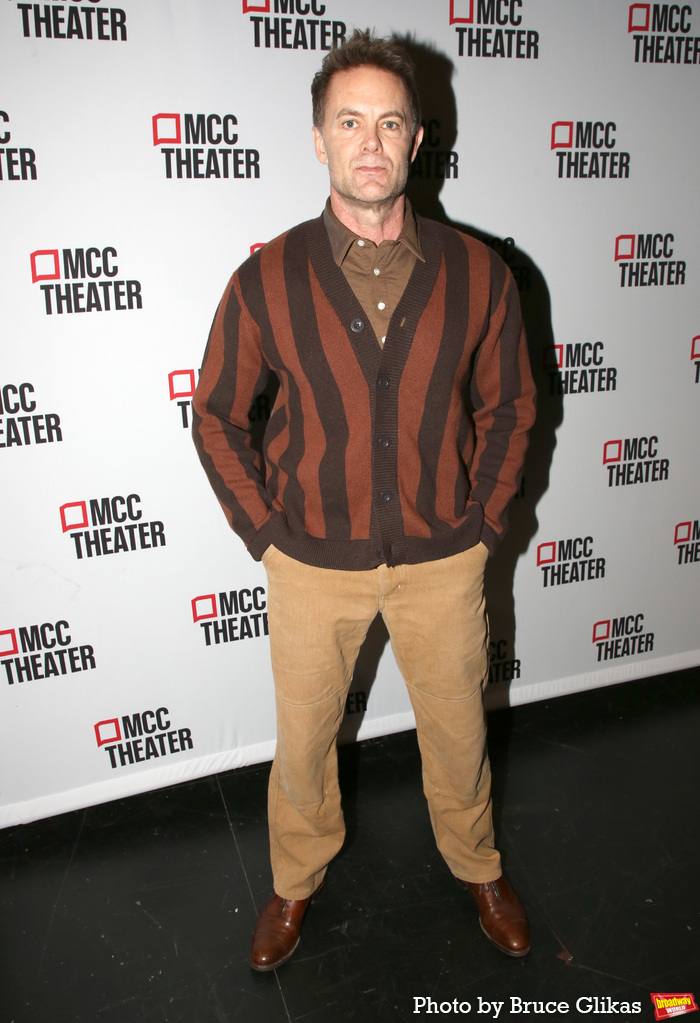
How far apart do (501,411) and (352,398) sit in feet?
1.40

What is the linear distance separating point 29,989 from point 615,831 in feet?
5.27

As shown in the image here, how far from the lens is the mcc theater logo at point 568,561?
97.3 inches

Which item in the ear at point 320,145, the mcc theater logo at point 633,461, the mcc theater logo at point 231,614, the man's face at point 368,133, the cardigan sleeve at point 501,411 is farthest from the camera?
the mcc theater logo at point 633,461

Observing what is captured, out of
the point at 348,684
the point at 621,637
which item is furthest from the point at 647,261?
the point at 348,684

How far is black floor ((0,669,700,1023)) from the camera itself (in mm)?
1651

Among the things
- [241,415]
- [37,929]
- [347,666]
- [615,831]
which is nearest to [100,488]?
[241,415]

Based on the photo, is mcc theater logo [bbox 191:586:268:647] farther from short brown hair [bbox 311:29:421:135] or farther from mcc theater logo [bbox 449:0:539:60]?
mcc theater logo [bbox 449:0:539:60]

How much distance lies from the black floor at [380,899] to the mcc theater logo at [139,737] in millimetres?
167

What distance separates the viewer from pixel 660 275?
231cm

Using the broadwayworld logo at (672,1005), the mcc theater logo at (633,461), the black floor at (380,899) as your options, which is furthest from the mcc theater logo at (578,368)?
the broadwayworld logo at (672,1005)

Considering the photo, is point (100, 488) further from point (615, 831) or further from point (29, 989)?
point (615, 831)

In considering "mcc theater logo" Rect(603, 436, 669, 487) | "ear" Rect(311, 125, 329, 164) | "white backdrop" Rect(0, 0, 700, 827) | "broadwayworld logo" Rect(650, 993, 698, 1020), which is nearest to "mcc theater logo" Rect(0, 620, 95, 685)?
"white backdrop" Rect(0, 0, 700, 827)

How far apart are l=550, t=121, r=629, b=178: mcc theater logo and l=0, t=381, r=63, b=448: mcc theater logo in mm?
1651

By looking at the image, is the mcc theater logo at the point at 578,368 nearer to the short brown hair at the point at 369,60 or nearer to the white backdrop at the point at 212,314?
the white backdrop at the point at 212,314
